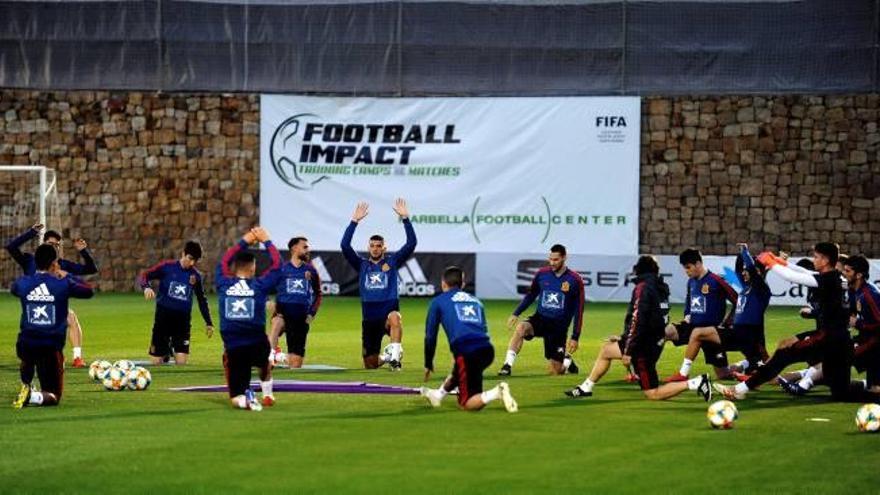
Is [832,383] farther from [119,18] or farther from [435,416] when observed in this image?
[119,18]

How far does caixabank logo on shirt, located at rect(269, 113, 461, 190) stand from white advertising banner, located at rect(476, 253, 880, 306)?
3.22 metres

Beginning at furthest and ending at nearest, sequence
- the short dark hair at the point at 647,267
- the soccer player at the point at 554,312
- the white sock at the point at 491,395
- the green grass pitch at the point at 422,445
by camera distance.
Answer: the soccer player at the point at 554,312 < the short dark hair at the point at 647,267 < the white sock at the point at 491,395 < the green grass pitch at the point at 422,445

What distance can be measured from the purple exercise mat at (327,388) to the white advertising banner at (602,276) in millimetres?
20166

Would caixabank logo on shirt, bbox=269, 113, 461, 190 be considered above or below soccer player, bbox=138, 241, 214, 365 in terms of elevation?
above

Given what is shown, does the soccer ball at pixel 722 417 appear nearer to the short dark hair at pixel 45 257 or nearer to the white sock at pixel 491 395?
the white sock at pixel 491 395

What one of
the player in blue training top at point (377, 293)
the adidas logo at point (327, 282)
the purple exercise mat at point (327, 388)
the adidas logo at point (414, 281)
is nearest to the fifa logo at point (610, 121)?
the adidas logo at point (414, 281)

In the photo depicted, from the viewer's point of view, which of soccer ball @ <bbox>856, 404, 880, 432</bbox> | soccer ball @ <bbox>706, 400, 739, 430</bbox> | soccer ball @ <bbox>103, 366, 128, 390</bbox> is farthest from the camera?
soccer ball @ <bbox>103, 366, 128, 390</bbox>

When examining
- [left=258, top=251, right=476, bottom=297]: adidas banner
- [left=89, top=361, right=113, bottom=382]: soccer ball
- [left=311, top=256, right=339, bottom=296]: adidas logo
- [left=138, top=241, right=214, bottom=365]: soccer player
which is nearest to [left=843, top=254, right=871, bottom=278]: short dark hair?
[left=89, top=361, right=113, bottom=382]: soccer ball

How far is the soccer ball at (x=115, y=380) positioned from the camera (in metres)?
20.0

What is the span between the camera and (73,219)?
47.7 m

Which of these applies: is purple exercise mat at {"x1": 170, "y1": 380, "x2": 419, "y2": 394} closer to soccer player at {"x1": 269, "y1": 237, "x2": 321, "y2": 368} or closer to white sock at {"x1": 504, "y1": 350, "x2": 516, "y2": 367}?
white sock at {"x1": 504, "y1": 350, "x2": 516, "y2": 367}

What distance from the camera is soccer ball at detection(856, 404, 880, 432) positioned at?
52.9 ft

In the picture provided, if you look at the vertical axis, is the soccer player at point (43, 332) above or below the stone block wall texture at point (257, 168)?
below

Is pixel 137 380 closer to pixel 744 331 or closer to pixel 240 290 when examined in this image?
pixel 240 290
